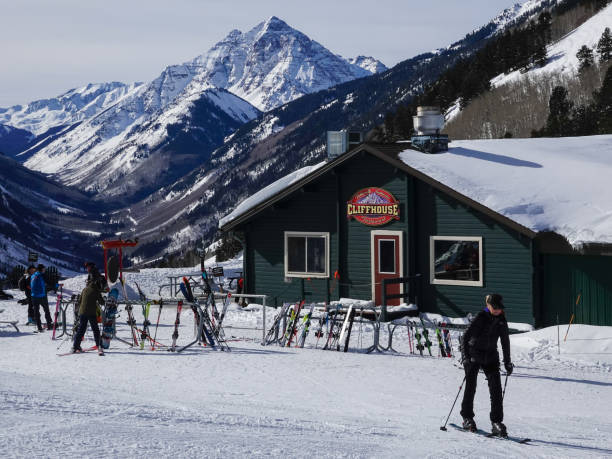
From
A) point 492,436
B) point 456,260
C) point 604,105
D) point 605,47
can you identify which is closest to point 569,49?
point 605,47

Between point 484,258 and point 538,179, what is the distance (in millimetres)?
3013

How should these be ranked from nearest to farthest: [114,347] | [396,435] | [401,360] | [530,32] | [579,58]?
[396,435]
[401,360]
[114,347]
[579,58]
[530,32]

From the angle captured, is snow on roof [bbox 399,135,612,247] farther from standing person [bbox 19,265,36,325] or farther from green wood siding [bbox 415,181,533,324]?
standing person [bbox 19,265,36,325]

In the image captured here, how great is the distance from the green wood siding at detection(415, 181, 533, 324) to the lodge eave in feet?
1.13

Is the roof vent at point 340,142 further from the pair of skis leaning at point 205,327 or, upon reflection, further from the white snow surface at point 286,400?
the pair of skis leaning at point 205,327

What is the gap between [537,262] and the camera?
68.2 feet

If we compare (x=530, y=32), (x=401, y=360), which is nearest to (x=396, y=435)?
(x=401, y=360)

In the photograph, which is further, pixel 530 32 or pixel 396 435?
pixel 530 32

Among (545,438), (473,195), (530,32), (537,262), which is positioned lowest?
(545,438)

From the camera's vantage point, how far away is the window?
21.9m

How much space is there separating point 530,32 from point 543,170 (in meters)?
83.4

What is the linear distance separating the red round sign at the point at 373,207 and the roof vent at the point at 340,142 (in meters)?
4.40

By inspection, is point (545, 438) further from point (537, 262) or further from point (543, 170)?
point (543, 170)

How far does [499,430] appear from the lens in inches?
393
